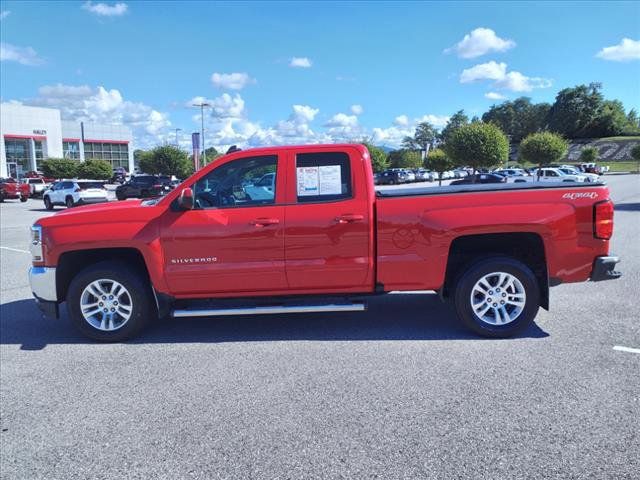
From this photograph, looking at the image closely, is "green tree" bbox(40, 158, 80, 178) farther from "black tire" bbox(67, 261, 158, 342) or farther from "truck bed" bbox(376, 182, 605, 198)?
"truck bed" bbox(376, 182, 605, 198)

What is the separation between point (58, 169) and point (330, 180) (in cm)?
6301

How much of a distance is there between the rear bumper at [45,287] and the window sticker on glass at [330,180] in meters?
2.82

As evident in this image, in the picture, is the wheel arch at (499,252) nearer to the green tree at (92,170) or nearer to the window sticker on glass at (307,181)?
the window sticker on glass at (307,181)

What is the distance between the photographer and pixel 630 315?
556 centimetres

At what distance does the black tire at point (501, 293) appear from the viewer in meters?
4.86

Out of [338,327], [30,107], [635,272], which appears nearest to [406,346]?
[338,327]

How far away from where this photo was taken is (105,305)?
509 cm

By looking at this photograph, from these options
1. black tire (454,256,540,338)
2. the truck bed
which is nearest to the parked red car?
the truck bed

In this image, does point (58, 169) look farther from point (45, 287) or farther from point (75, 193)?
point (45, 287)

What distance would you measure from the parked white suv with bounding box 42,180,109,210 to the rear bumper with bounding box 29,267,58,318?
2121cm

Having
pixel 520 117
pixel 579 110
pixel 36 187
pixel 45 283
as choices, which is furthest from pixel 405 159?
pixel 520 117

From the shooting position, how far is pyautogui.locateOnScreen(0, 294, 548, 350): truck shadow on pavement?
5.10 m

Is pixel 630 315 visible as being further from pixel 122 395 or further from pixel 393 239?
pixel 122 395

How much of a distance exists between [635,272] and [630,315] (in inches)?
102
